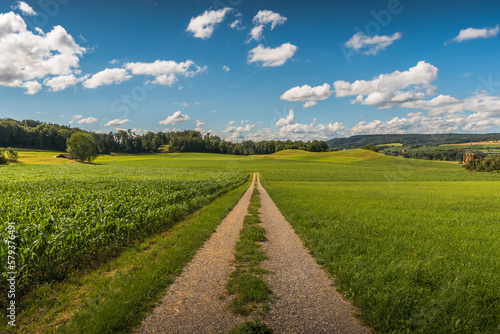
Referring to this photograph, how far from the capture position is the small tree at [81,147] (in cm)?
8212

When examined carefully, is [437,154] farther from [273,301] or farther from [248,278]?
[273,301]

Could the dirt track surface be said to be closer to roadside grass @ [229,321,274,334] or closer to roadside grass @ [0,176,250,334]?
roadside grass @ [229,321,274,334]

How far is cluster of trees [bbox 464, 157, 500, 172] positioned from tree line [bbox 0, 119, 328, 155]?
9515cm

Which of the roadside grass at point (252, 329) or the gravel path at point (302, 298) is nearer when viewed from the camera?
the roadside grass at point (252, 329)

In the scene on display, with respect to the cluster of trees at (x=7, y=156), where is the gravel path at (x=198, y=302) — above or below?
below

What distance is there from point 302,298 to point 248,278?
1.58 metres

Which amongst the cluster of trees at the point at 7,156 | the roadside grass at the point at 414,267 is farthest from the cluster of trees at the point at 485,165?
the cluster of trees at the point at 7,156

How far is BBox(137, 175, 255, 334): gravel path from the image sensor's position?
450 centimetres

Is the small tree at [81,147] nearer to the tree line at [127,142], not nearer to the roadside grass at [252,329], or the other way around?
the tree line at [127,142]

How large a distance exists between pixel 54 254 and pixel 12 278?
1510mm

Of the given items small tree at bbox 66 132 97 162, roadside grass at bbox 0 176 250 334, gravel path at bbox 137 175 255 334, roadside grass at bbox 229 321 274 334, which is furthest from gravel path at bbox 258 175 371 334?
small tree at bbox 66 132 97 162

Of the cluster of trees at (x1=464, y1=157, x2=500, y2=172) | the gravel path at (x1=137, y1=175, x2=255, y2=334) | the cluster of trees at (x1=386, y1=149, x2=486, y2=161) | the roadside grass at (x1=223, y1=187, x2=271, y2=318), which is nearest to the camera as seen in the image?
the gravel path at (x1=137, y1=175, x2=255, y2=334)

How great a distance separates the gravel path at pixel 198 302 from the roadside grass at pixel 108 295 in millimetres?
310

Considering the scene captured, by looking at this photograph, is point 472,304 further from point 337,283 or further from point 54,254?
point 54,254
